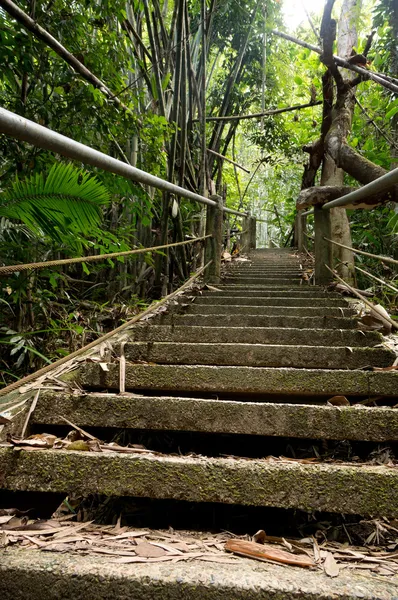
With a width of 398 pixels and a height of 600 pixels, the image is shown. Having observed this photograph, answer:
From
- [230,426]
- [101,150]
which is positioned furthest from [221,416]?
[101,150]

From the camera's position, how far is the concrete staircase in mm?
814

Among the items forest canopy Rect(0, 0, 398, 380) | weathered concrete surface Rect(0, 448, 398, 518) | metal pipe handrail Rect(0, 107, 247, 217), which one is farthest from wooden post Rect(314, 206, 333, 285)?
weathered concrete surface Rect(0, 448, 398, 518)

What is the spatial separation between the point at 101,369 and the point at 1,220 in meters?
1.10

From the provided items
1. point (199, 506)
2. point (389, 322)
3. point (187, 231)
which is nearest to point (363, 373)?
point (389, 322)

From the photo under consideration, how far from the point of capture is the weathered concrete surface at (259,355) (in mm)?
1804

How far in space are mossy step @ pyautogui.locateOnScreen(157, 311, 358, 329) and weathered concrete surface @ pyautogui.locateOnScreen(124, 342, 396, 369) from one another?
Result: 0.58m

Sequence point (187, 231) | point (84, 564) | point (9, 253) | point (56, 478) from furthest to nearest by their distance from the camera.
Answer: point (187, 231)
point (9, 253)
point (56, 478)
point (84, 564)

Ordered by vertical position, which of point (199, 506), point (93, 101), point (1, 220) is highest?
point (93, 101)

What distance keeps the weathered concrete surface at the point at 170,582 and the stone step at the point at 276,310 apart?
6.33 ft

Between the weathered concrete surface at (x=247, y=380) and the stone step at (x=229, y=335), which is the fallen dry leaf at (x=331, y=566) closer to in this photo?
the weathered concrete surface at (x=247, y=380)

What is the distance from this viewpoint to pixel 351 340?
2.09 m

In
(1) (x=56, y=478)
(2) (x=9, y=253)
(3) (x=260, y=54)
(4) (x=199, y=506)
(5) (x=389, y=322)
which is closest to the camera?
(1) (x=56, y=478)

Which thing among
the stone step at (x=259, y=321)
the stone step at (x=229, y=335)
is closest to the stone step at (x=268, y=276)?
the stone step at (x=259, y=321)

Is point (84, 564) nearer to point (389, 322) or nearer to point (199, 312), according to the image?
point (389, 322)
